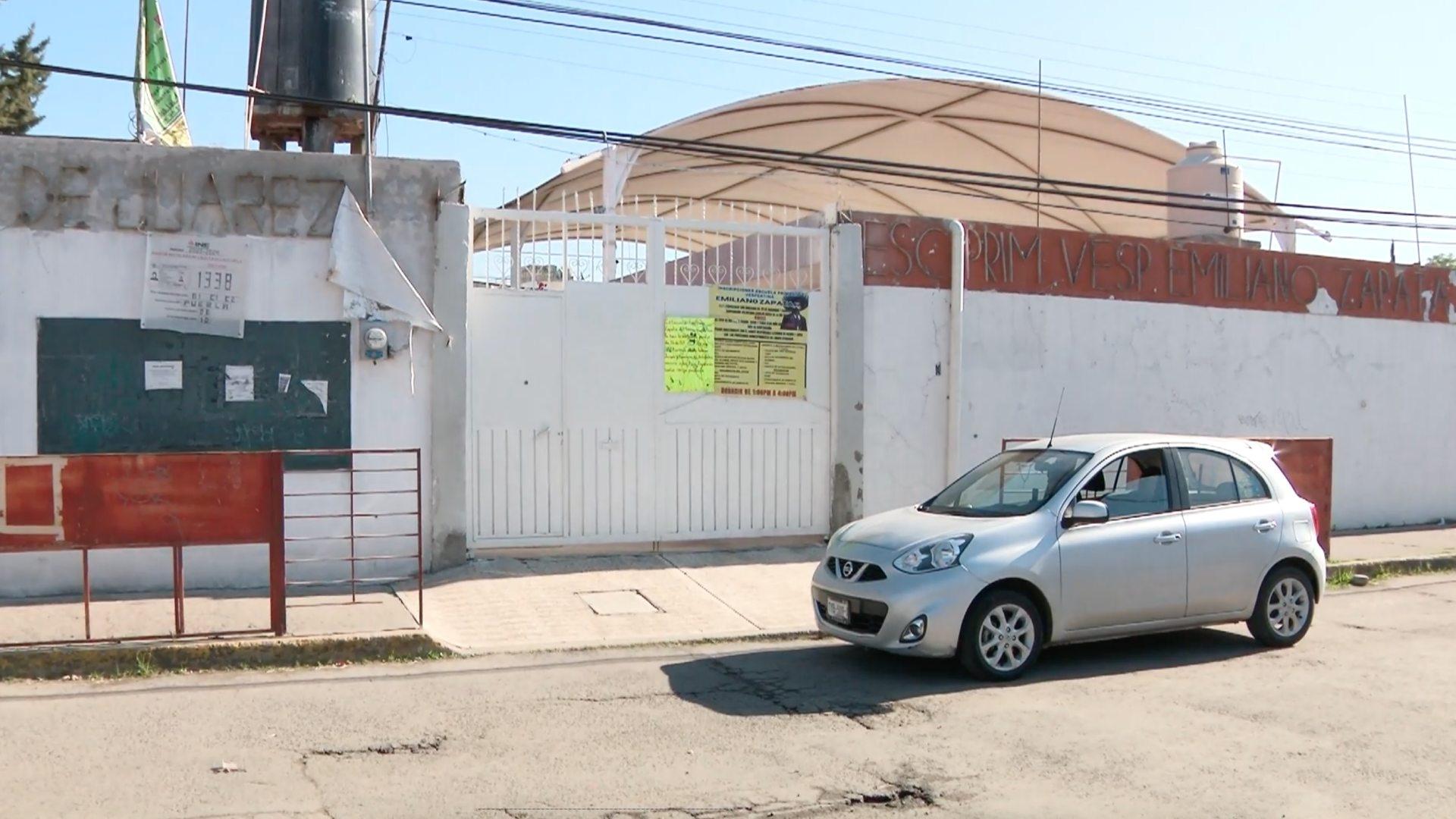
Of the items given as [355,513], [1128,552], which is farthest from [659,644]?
[1128,552]

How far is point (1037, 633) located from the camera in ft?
27.7

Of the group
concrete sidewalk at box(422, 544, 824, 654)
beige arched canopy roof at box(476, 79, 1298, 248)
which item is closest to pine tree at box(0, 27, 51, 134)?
beige arched canopy roof at box(476, 79, 1298, 248)

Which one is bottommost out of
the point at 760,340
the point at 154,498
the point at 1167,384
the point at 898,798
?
the point at 898,798

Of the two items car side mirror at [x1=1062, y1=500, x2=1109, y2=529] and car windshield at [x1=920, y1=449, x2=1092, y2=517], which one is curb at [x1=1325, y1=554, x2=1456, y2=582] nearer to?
car windshield at [x1=920, y1=449, x2=1092, y2=517]

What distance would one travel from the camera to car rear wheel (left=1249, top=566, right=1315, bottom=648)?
371 inches

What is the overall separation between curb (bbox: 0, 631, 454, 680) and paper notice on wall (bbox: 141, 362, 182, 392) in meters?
2.91

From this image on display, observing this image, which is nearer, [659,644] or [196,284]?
[659,644]

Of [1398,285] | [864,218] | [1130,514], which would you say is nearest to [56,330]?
[864,218]

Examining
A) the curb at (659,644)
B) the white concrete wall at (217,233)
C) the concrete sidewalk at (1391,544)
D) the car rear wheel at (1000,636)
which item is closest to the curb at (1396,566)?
the concrete sidewalk at (1391,544)

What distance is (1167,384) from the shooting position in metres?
15.6

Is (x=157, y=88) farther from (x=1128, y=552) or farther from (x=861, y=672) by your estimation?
(x=1128, y=552)

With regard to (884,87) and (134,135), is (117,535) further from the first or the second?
(884,87)

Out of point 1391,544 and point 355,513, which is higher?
point 355,513

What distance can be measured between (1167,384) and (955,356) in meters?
3.35
